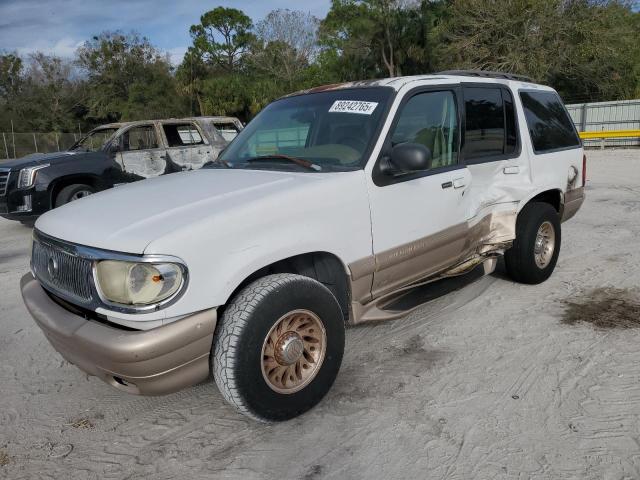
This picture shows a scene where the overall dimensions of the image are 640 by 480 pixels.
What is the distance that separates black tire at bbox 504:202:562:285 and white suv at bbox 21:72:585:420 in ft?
0.09

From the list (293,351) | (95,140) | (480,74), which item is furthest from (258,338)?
(95,140)

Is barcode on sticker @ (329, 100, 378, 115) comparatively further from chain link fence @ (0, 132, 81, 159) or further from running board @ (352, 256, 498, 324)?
chain link fence @ (0, 132, 81, 159)

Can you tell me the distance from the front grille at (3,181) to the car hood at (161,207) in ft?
18.8

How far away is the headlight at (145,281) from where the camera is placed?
2.36m

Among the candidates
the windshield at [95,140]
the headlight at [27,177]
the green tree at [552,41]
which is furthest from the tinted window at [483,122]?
the green tree at [552,41]

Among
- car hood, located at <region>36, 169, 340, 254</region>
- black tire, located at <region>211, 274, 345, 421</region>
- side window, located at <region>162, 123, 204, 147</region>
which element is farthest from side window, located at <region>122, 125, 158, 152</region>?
black tire, located at <region>211, 274, 345, 421</region>

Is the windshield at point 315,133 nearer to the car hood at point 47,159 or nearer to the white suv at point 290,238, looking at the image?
the white suv at point 290,238

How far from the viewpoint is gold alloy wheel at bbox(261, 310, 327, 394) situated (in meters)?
2.73

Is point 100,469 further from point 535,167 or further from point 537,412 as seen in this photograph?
point 535,167

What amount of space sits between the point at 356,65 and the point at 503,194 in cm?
4014

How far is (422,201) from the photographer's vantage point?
3471 millimetres

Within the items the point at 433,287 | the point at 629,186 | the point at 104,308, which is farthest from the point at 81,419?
the point at 629,186

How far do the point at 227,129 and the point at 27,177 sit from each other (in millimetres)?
3718

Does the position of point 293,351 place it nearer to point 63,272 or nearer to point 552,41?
point 63,272
